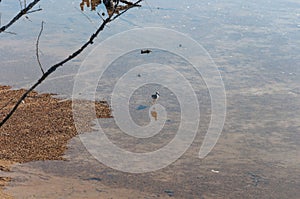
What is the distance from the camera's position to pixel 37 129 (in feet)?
→ 23.7

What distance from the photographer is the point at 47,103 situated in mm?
8203

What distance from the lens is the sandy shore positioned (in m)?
6.46

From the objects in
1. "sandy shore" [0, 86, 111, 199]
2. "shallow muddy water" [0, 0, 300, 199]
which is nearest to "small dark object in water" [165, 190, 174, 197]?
"shallow muddy water" [0, 0, 300, 199]

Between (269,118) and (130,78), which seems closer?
(269,118)

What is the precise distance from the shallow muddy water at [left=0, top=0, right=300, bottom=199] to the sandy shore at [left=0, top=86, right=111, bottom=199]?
0.21 m

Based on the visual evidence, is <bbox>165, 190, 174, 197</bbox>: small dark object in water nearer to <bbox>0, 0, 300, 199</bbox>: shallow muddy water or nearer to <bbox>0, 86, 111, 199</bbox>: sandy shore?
<bbox>0, 0, 300, 199</bbox>: shallow muddy water

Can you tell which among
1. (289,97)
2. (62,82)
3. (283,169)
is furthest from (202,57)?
(283,169)

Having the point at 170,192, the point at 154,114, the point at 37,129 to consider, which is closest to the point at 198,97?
the point at 154,114

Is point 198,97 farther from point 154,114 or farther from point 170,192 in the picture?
point 170,192

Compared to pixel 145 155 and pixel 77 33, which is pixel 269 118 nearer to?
pixel 145 155

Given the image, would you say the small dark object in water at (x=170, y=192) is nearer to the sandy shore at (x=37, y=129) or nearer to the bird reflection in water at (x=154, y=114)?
the sandy shore at (x=37, y=129)

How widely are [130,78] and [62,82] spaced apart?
132cm

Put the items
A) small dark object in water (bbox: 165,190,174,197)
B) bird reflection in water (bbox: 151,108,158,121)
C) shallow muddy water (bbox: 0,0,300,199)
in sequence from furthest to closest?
1. bird reflection in water (bbox: 151,108,158,121)
2. shallow muddy water (bbox: 0,0,300,199)
3. small dark object in water (bbox: 165,190,174,197)

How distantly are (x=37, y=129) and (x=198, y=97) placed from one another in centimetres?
304
